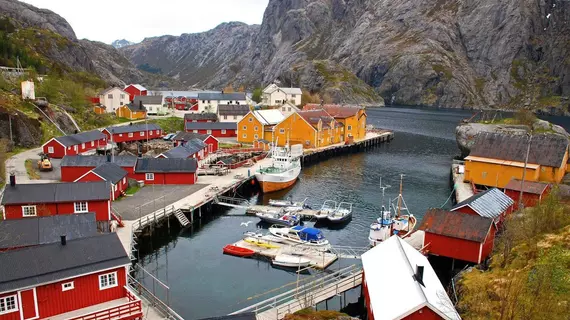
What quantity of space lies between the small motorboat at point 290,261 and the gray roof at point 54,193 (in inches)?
562

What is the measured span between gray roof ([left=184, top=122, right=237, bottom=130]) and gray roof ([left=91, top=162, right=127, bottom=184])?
34447 millimetres

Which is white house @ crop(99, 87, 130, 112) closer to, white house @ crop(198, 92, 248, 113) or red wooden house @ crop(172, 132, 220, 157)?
white house @ crop(198, 92, 248, 113)

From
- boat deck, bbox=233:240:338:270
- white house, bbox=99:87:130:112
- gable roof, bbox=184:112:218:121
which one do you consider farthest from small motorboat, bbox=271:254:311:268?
white house, bbox=99:87:130:112

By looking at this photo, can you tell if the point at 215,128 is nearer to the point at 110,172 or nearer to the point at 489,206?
the point at 110,172

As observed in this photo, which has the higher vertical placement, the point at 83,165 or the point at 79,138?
the point at 79,138

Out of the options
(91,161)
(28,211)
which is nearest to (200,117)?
(91,161)

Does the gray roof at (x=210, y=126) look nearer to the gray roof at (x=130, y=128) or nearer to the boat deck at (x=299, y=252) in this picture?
the gray roof at (x=130, y=128)

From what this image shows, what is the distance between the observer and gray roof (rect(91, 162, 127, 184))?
41.1 meters

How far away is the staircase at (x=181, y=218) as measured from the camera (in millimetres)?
39078

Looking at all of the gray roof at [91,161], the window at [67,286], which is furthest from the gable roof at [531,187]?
the gray roof at [91,161]

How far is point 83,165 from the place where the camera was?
45688 mm

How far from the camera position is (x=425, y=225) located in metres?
30.4

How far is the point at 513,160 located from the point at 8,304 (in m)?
49.6

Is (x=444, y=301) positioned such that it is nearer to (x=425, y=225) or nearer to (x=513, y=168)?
(x=425, y=225)
